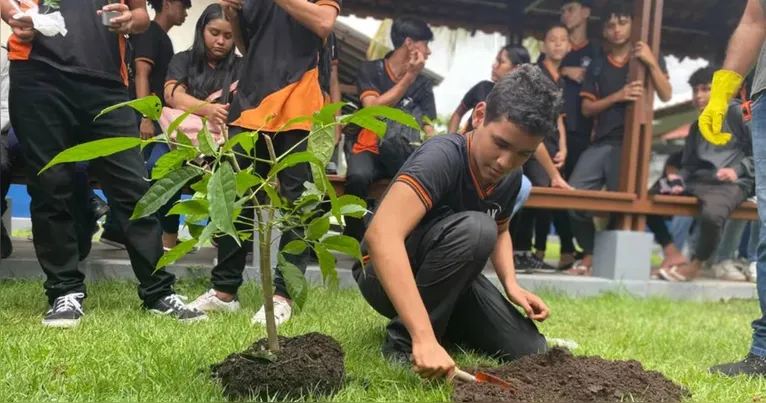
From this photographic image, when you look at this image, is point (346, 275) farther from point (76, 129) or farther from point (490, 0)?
point (490, 0)

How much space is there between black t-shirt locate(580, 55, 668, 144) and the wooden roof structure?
5.16 ft

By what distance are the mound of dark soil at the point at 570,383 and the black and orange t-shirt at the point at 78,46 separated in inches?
72.5

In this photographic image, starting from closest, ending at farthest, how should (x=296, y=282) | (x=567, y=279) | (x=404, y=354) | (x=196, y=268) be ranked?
(x=296, y=282)
(x=404, y=354)
(x=196, y=268)
(x=567, y=279)

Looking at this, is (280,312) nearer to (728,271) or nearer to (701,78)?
(728,271)

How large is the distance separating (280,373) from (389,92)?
282 cm

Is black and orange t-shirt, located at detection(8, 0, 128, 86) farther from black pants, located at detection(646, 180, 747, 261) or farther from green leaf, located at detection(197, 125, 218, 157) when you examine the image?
black pants, located at detection(646, 180, 747, 261)

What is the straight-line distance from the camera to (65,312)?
253 cm

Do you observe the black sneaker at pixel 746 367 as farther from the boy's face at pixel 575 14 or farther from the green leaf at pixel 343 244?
the boy's face at pixel 575 14

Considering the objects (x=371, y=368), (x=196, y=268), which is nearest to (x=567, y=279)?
(x=196, y=268)

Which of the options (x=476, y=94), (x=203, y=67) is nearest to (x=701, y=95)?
(x=476, y=94)

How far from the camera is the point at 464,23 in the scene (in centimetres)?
664

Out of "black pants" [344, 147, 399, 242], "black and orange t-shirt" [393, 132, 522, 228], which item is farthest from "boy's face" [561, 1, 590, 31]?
"black and orange t-shirt" [393, 132, 522, 228]

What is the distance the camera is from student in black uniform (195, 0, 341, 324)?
270 cm

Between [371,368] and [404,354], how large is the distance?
0.17 meters
